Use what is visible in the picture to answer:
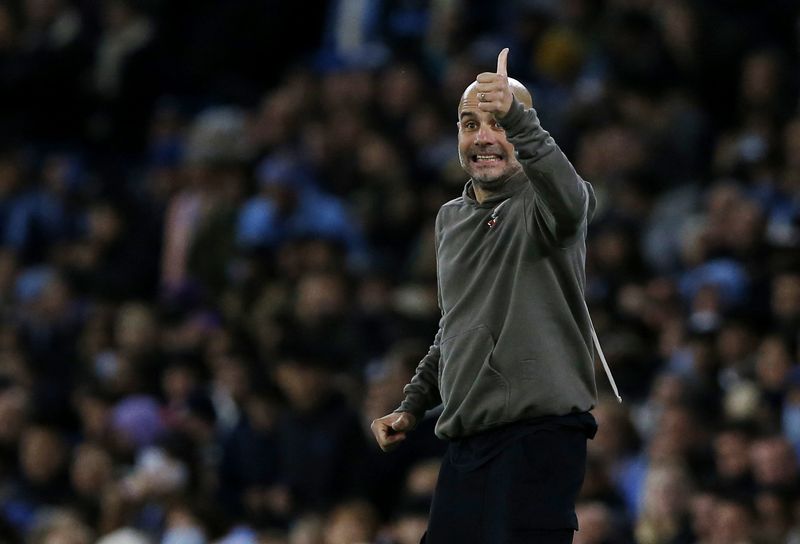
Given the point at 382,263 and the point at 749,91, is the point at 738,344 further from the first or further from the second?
the point at 382,263

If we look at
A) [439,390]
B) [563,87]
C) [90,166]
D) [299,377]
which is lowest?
[439,390]

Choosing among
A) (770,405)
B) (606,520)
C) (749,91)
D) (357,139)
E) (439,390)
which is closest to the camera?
(439,390)

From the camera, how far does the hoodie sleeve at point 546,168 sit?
3848mm

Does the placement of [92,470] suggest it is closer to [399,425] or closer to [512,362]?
[399,425]

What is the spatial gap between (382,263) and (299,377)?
5.26 ft

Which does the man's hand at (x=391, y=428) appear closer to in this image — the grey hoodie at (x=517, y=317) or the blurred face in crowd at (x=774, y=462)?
the grey hoodie at (x=517, y=317)

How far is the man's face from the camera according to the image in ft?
13.6

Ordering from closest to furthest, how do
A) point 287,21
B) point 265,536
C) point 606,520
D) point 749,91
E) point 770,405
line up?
point 606,520 → point 770,405 → point 265,536 → point 749,91 → point 287,21

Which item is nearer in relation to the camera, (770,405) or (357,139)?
(770,405)

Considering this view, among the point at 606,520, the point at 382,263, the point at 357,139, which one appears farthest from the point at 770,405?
the point at 357,139

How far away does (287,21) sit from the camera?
44.9 feet

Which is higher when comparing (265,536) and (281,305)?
(281,305)

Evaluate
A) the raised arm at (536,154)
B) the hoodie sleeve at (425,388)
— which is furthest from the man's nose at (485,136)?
the hoodie sleeve at (425,388)

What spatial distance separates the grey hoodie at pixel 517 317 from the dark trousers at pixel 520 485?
0.04 m
